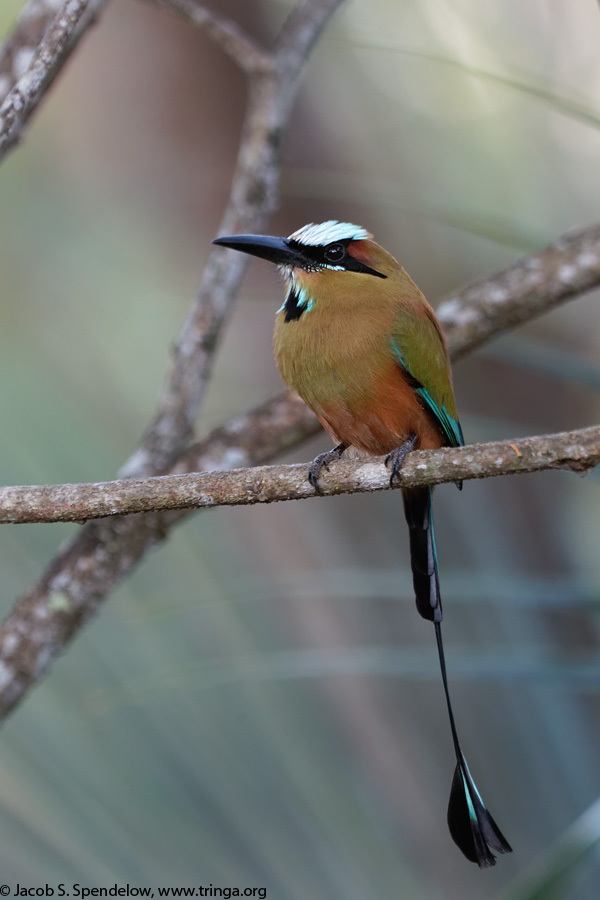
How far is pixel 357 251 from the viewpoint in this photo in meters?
2.47

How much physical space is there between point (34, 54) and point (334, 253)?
925 millimetres

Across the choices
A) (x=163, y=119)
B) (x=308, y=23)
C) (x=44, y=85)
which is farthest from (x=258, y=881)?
(x=163, y=119)

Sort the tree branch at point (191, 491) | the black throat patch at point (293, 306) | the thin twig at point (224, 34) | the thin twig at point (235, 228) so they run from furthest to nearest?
the thin twig at point (224, 34) < the thin twig at point (235, 228) < the black throat patch at point (293, 306) < the tree branch at point (191, 491)

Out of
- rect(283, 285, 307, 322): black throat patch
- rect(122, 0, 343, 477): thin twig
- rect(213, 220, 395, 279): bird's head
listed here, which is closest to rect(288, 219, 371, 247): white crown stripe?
rect(213, 220, 395, 279): bird's head

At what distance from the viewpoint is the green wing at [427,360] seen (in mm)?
2281

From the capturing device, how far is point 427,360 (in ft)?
7.61

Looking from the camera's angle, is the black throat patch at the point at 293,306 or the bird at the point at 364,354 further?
the black throat patch at the point at 293,306

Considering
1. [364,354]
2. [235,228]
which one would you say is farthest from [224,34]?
[364,354]

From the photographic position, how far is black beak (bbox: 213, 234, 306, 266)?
7.88 feet

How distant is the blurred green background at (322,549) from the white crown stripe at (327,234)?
181 mm

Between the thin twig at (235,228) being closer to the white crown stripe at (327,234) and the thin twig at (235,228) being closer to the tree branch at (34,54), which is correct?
the white crown stripe at (327,234)

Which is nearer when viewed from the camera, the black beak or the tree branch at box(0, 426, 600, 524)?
the tree branch at box(0, 426, 600, 524)

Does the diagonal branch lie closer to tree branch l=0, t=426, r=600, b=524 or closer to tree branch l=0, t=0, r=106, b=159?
tree branch l=0, t=426, r=600, b=524

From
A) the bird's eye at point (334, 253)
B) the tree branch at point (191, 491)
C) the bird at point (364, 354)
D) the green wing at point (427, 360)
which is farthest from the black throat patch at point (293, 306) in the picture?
the tree branch at point (191, 491)
